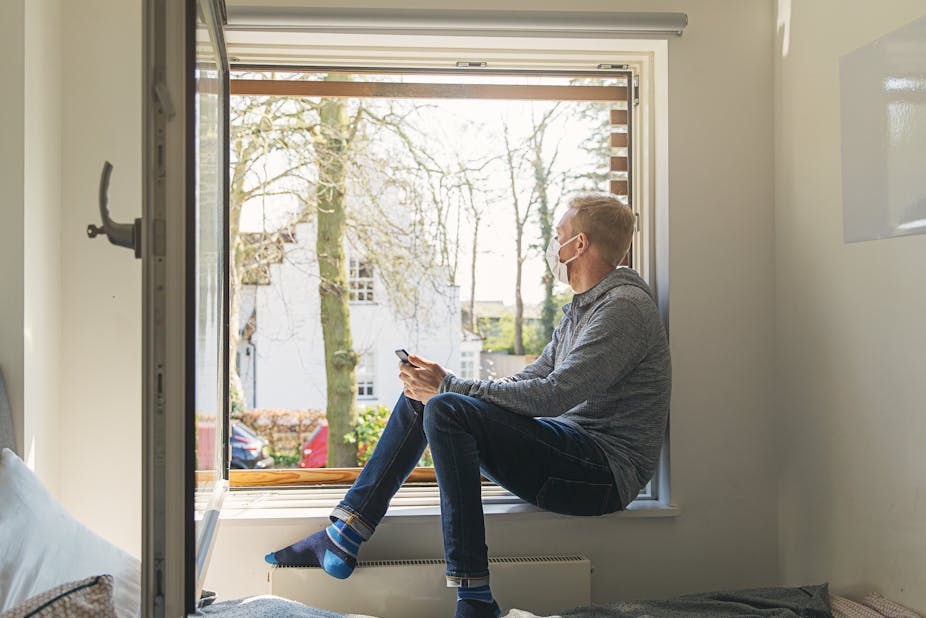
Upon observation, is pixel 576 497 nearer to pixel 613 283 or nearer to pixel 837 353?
pixel 613 283

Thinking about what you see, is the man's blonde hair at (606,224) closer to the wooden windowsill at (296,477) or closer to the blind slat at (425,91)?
the blind slat at (425,91)

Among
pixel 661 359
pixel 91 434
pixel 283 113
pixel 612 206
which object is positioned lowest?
pixel 91 434

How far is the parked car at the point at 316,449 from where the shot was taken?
2.64 metres

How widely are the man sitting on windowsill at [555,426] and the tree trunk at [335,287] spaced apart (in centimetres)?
48

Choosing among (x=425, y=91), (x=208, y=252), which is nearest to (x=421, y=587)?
(x=208, y=252)

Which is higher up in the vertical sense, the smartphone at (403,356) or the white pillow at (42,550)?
the smartphone at (403,356)

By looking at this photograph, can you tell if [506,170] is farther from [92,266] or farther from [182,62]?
[182,62]

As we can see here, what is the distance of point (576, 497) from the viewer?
6.86 ft

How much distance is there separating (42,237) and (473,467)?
1202 mm

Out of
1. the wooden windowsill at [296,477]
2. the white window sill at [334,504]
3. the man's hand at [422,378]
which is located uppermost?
the man's hand at [422,378]

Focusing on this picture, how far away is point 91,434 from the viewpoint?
7.38 feet

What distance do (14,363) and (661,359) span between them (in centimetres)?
157

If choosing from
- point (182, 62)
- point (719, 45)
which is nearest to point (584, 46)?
point (719, 45)

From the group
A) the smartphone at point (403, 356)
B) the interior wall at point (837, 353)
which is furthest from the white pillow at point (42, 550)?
the interior wall at point (837, 353)
